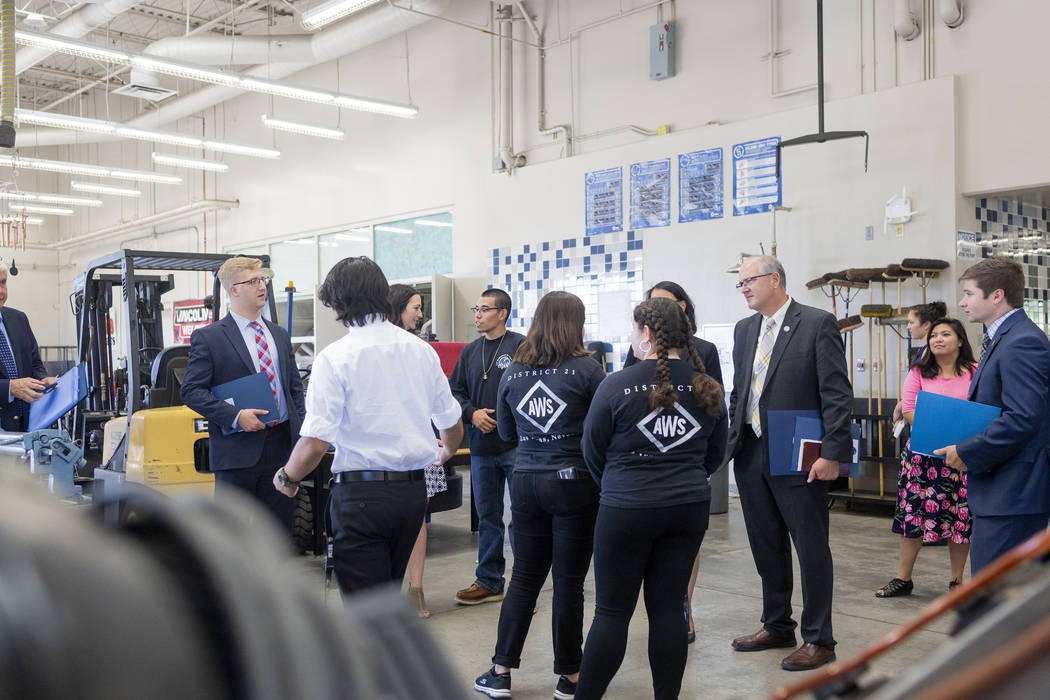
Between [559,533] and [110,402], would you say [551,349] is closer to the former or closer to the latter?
[559,533]

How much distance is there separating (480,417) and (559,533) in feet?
4.24

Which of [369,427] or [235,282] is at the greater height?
[235,282]

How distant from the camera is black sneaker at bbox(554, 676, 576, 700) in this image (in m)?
3.15

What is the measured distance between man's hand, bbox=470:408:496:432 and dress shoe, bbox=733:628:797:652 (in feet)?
4.91

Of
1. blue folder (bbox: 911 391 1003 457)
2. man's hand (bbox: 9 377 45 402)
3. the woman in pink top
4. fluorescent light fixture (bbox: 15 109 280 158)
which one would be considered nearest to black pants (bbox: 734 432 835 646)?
blue folder (bbox: 911 391 1003 457)

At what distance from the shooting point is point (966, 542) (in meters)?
4.54

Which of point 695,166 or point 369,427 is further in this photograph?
point 695,166

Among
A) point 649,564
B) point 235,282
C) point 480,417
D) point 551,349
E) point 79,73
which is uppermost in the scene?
point 79,73

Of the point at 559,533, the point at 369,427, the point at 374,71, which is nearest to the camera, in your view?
the point at 369,427

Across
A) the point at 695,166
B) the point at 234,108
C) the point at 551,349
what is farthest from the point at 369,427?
the point at 234,108

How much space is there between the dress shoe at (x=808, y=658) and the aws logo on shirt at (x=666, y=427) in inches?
50.1

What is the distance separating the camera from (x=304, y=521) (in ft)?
17.9

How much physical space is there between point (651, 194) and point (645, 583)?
656 centimetres

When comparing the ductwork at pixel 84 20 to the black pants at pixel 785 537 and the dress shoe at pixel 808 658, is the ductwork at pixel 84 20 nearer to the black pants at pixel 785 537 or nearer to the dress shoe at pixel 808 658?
the black pants at pixel 785 537
